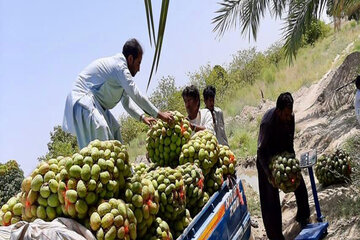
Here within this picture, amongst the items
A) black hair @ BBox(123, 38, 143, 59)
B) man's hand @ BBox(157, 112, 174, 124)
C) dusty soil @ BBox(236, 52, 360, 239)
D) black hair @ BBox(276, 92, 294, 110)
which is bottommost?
dusty soil @ BBox(236, 52, 360, 239)

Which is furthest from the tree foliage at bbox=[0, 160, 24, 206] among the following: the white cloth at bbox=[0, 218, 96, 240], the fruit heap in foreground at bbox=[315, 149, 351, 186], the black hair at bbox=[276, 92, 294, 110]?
the white cloth at bbox=[0, 218, 96, 240]

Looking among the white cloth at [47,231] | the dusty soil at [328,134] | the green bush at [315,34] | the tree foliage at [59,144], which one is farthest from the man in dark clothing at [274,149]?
the green bush at [315,34]

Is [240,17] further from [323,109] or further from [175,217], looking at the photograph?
[175,217]

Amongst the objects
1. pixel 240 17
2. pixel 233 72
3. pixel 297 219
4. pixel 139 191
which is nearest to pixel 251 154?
pixel 240 17

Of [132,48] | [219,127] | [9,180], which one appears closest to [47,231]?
[132,48]

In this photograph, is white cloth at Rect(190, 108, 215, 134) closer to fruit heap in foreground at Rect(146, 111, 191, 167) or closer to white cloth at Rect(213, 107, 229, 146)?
white cloth at Rect(213, 107, 229, 146)

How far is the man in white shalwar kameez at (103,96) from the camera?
14.2 feet

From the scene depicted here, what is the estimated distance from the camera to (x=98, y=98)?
4.60 m

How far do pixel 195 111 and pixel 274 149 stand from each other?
98 centimetres

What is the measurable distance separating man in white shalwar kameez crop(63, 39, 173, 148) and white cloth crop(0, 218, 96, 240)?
1.70 meters

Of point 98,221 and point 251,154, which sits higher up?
point 98,221

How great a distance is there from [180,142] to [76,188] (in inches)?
65.1

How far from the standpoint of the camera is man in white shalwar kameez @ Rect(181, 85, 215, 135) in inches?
213

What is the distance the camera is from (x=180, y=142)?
14.3 ft
